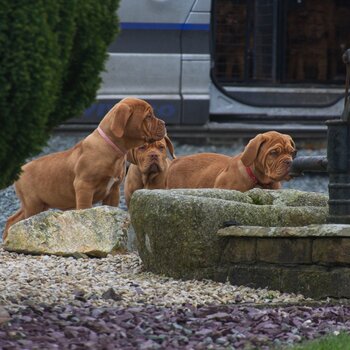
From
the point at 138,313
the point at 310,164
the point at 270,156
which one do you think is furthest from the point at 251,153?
the point at 138,313

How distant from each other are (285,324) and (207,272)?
1302 millimetres

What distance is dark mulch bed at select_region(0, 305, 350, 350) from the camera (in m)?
5.82

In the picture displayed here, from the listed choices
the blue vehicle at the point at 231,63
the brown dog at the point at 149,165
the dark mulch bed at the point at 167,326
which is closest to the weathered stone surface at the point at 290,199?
the dark mulch bed at the point at 167,326

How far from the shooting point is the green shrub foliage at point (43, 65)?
19.8 ft

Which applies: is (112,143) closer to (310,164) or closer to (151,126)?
(151,126)

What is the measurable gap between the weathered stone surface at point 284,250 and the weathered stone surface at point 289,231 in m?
0.03

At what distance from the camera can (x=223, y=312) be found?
662cm

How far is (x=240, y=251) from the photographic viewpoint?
7.42 metres

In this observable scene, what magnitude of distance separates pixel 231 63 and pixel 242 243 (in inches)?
406

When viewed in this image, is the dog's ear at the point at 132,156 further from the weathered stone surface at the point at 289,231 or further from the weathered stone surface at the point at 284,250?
the weathered stone surface at the point at 284,250

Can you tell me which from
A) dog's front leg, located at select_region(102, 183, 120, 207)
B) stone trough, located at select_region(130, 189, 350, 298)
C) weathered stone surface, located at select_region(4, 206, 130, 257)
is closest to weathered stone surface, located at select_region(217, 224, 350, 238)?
stone trough, located at select_region(130, 189, 350, 298)

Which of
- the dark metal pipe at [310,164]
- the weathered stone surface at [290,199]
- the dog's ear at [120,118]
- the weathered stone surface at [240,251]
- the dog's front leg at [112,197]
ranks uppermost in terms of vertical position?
the dark metal pipe at [310,164]

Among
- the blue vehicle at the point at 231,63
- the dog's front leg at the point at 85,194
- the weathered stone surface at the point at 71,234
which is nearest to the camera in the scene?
the weathered stone surface at the point at 71,234

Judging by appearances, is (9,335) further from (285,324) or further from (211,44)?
(211,44)
